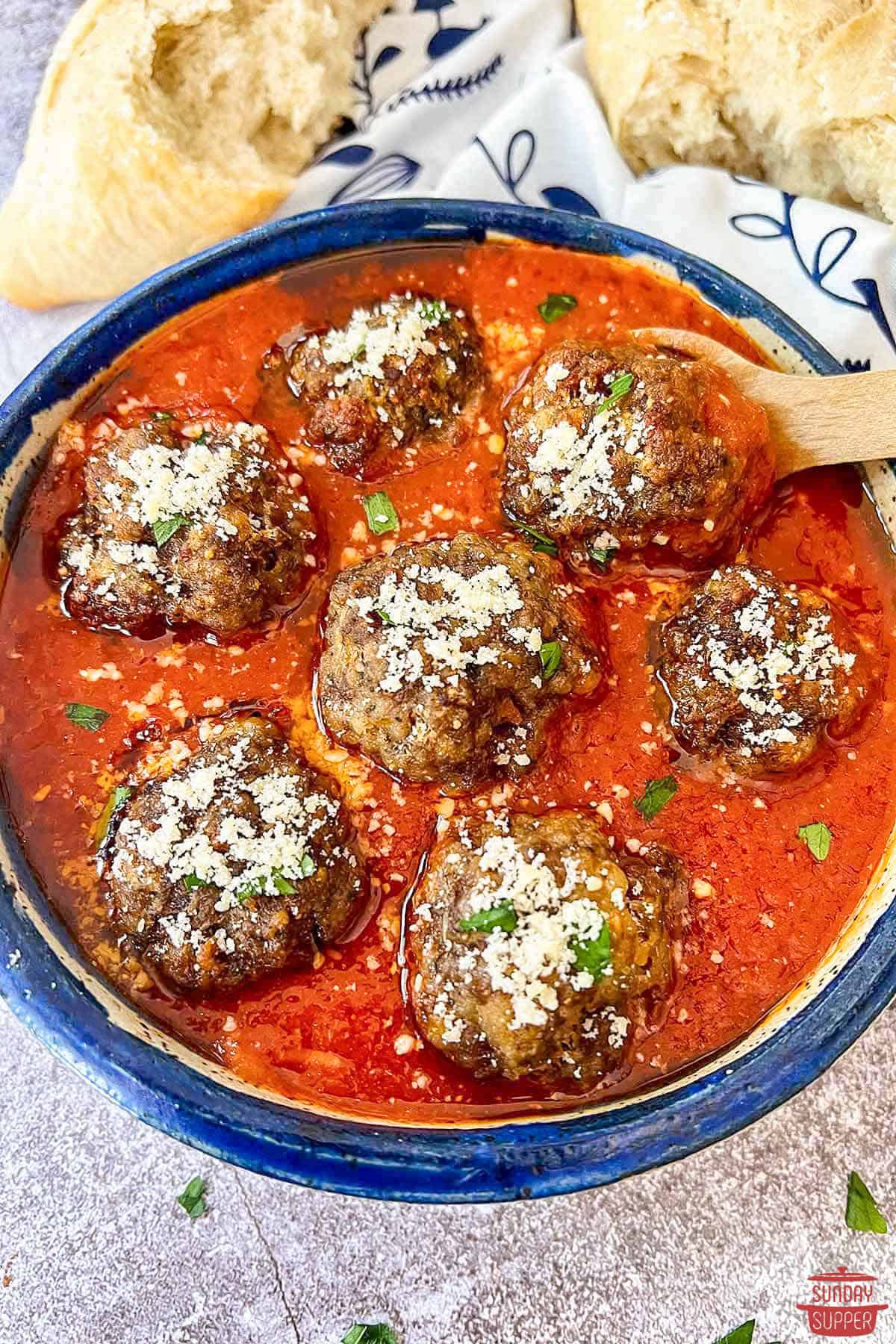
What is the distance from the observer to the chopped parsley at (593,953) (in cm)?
238

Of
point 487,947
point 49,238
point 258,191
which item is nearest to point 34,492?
point 49,238

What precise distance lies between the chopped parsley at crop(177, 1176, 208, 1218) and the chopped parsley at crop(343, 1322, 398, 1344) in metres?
0.50

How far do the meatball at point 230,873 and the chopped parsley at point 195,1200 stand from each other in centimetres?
88

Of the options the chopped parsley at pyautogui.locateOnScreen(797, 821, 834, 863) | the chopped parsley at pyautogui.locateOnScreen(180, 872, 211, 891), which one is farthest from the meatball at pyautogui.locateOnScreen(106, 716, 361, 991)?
the chopped parsley at pyautogui.locateOnScreen(797, 821, 834, 863)

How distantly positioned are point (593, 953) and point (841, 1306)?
148cm

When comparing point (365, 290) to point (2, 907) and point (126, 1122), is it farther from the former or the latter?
point (126, 1122)

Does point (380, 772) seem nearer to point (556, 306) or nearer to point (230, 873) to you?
point (230, 873)

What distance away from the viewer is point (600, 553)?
2.76m

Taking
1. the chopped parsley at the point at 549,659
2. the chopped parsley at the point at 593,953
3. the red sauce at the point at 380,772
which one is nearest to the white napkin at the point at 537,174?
the red sauce at the point at 380,772

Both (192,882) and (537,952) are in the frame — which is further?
(192,882)

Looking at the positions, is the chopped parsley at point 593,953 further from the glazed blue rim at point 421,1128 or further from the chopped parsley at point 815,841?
the chopped parsley at point 815,841

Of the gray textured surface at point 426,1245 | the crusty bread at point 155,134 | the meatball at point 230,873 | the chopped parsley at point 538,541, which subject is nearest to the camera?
the meatball at point 230,873

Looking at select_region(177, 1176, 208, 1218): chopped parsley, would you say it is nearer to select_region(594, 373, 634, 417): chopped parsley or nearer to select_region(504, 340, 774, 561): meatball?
select_region(504, 340, 774, 561): meatball

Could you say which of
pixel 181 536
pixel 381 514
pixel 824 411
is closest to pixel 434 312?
pixel 381 514
